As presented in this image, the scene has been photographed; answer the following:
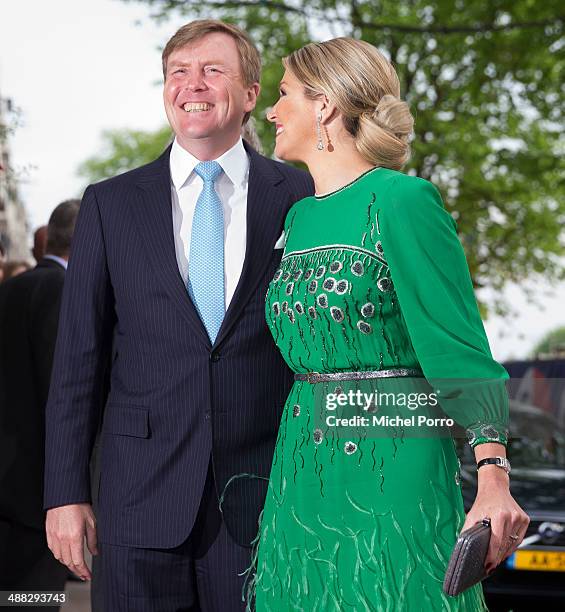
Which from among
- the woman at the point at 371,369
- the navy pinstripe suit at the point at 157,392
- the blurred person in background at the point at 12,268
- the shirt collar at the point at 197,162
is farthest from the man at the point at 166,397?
the blurred person in background at the point at 12,268

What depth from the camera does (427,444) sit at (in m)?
2.67

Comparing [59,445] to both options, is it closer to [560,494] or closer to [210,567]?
[210,567]

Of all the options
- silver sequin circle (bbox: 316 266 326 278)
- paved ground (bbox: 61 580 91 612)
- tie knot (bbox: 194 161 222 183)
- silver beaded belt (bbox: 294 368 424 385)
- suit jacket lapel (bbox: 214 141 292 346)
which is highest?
tie knot (bbox: 194 161 222 183)

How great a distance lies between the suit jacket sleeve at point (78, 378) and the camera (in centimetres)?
319

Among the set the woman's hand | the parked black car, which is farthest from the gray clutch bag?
the parked black car

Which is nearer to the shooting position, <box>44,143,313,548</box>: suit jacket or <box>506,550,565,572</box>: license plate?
<box>44,143,313,548</box>: suit jacket

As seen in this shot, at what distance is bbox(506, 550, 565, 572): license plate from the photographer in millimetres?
7332

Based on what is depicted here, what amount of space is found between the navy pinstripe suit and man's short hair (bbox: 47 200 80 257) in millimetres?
2270

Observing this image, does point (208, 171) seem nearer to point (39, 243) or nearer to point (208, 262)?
point (208, 262)

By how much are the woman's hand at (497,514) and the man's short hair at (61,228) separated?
11.2ft

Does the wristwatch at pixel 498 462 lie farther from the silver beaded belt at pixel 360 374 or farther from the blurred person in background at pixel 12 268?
the blurred person in background at pixel 12 268

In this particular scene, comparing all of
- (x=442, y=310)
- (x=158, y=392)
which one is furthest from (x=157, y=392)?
(x=442, y=310)

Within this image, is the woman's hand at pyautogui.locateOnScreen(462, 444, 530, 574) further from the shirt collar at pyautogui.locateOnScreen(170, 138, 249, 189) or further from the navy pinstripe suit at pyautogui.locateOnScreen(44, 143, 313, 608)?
the shirt collar at pyautogui.locateOnScreen(170, 138, 249, 189)

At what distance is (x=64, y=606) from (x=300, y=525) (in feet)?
20.7
